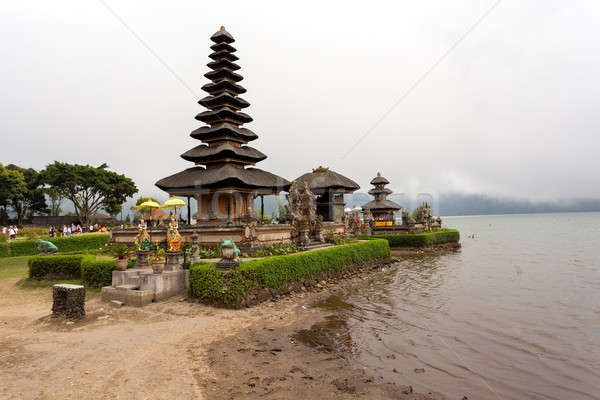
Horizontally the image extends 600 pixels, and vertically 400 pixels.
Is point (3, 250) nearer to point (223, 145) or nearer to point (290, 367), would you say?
point (223, 145)

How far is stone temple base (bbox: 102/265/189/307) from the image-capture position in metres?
11.8

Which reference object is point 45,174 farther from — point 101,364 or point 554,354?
point 554,354

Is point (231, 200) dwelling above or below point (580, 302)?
above

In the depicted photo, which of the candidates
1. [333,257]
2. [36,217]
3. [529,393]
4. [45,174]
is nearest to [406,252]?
[333,257]

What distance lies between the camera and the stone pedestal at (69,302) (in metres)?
10.1

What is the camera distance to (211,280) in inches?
474

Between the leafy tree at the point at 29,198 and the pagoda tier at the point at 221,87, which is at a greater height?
the pagoda tier at the point at 221,87

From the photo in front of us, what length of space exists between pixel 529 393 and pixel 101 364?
366 inches

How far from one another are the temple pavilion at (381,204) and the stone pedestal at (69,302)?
40285 millimetres

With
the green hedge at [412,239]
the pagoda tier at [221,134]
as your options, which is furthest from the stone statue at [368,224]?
the pagoda tier at [221,134]

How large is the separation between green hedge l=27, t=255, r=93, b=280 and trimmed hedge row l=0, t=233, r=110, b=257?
10927mm

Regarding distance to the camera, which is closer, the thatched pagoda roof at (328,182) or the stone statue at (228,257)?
the stone statue at (228,257)

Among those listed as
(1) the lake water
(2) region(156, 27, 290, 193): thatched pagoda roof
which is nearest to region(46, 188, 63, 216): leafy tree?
(2) region(156, 27, 290, 193): thatched pagoda roof

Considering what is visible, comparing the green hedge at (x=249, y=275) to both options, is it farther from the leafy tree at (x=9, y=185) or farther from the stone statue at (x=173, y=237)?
the leafy tree at (x=9, y=185)
